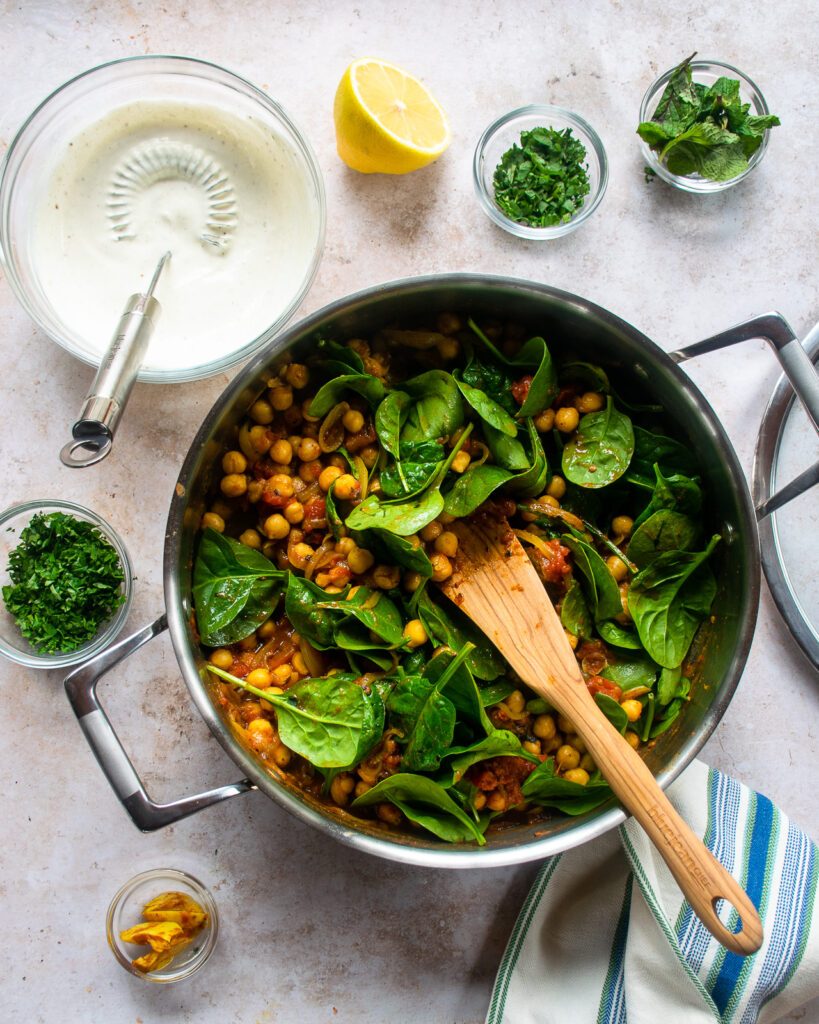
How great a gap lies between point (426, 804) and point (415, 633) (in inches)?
16.0

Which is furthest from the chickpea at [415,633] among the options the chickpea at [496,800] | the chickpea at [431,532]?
the chickpea at [496,800]

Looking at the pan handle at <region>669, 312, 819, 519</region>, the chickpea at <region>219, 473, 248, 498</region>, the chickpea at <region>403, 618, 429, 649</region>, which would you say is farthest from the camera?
the chickpea at <region>219, 473, 248, 498</region>

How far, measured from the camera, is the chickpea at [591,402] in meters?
2.35

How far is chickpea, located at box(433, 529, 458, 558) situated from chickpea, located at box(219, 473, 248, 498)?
0.52 meters

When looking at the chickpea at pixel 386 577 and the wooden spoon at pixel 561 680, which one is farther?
the chickpea at pixel 386 577

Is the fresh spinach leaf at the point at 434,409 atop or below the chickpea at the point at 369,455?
atop

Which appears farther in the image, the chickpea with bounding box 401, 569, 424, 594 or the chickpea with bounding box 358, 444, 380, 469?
the chickpea with bounding box 358, 444, 380, 469

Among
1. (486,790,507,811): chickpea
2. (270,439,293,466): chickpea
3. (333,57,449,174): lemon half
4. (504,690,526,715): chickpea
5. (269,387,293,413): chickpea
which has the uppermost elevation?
(333,57,449,174): lemon half

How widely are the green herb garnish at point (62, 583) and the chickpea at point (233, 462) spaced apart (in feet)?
1.37

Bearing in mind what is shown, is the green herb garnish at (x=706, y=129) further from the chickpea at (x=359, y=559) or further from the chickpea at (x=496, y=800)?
the chickpea at (x=496, y=800)

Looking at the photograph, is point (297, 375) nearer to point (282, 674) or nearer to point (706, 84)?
point (282, 674)

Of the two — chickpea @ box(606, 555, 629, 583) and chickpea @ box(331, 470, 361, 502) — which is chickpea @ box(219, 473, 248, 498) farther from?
chickpea @ box(606, 555, 629, 583)

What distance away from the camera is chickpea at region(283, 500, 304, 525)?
232 centimetres

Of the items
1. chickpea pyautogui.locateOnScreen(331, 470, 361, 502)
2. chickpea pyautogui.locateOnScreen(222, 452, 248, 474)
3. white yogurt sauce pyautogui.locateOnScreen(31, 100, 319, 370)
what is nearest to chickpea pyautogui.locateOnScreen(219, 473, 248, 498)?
chickpea pyautogui.locateOnScreen(222, 452, 248, 474)
